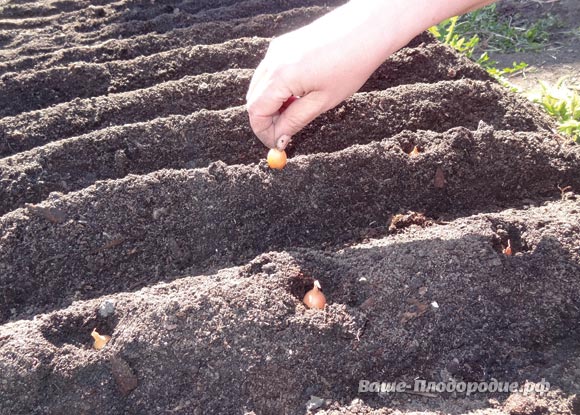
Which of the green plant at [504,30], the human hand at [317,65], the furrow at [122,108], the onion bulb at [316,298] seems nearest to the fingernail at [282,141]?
the human hand at [317,65]

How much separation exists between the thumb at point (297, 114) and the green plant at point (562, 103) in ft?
5.33

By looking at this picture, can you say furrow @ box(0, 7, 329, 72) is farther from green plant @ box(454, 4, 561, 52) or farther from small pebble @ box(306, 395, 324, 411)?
small pebble @ box(306, 395, 324, 411)

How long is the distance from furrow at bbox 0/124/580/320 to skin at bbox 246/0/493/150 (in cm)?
43

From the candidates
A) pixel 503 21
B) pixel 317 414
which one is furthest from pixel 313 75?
pixel 503 21

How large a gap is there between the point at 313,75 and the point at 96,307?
1152 millimetres

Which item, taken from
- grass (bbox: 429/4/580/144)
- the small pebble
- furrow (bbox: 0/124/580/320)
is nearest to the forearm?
furrow (bbox: 0/124/580/320)

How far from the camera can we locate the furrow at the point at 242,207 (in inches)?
91.4

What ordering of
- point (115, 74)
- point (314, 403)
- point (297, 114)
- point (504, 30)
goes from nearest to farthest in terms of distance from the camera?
point (314, 403), point (297, 114), point (115, 74), point (504, 30)

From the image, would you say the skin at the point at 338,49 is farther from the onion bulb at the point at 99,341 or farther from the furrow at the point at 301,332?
the onion bulb at the point at 99,341

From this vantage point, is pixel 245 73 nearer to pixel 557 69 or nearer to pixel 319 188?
pixel 319 188

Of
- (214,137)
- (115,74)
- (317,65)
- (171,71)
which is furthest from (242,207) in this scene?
(115,74)

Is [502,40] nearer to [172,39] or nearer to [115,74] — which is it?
[172,39]

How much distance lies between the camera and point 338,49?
6.64 ft

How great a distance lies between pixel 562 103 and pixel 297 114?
1923mm
